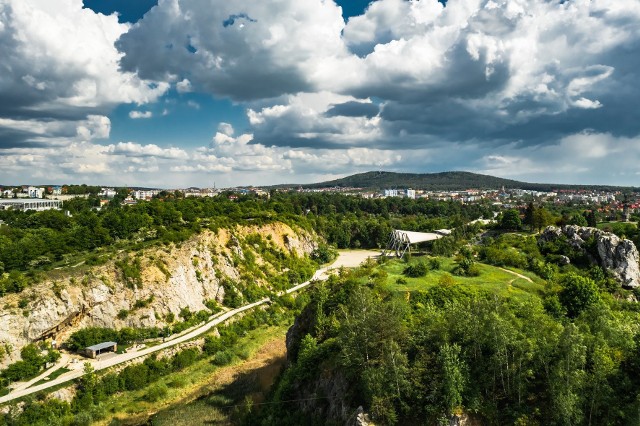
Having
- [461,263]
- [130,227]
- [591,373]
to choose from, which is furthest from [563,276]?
[130,227]

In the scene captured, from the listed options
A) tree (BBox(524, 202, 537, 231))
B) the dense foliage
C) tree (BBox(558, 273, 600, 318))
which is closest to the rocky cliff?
the dense foliage

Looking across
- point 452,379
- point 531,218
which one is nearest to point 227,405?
point 452,379

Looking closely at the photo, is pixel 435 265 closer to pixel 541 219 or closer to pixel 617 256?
pixel 617 256

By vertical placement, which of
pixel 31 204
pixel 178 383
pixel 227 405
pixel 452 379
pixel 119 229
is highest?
pixel 119 229

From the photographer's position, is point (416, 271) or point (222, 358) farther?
point (222, 358)

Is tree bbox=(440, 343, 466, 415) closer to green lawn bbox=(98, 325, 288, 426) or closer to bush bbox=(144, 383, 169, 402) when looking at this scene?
green lawn bbox=(98, 325, 288, 426)

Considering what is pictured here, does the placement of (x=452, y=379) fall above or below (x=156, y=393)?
above
